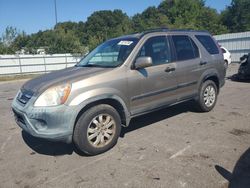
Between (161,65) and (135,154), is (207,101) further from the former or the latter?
(135,154)

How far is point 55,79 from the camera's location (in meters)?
4.22

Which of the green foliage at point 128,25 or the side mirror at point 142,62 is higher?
the green foliage at point 128,25

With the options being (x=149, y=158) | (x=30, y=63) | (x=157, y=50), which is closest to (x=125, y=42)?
(x=157, y=50)

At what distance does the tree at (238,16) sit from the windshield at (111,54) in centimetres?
5431

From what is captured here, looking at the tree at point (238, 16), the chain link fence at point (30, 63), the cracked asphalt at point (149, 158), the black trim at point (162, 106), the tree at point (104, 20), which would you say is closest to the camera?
the cracked asphalt at point (149, 158)

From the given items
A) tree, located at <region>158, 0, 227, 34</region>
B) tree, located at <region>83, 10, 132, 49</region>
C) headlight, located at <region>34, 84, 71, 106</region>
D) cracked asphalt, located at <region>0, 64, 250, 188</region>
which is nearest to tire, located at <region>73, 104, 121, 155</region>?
cracked asphalt, located at <region>0, 64, 250, 188</region>

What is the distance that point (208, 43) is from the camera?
20.8ft

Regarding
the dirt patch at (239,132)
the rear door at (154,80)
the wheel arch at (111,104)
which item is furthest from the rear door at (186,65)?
the wheel arch at (111,104)

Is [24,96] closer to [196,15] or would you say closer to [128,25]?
[196,15]

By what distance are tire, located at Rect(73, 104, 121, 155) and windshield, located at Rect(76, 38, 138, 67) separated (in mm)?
888

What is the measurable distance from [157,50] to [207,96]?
2054 millimetres

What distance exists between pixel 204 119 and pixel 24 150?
374 centimetres

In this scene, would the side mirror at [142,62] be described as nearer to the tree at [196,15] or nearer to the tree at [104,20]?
the tree at [196,15]

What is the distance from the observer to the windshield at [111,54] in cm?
467
